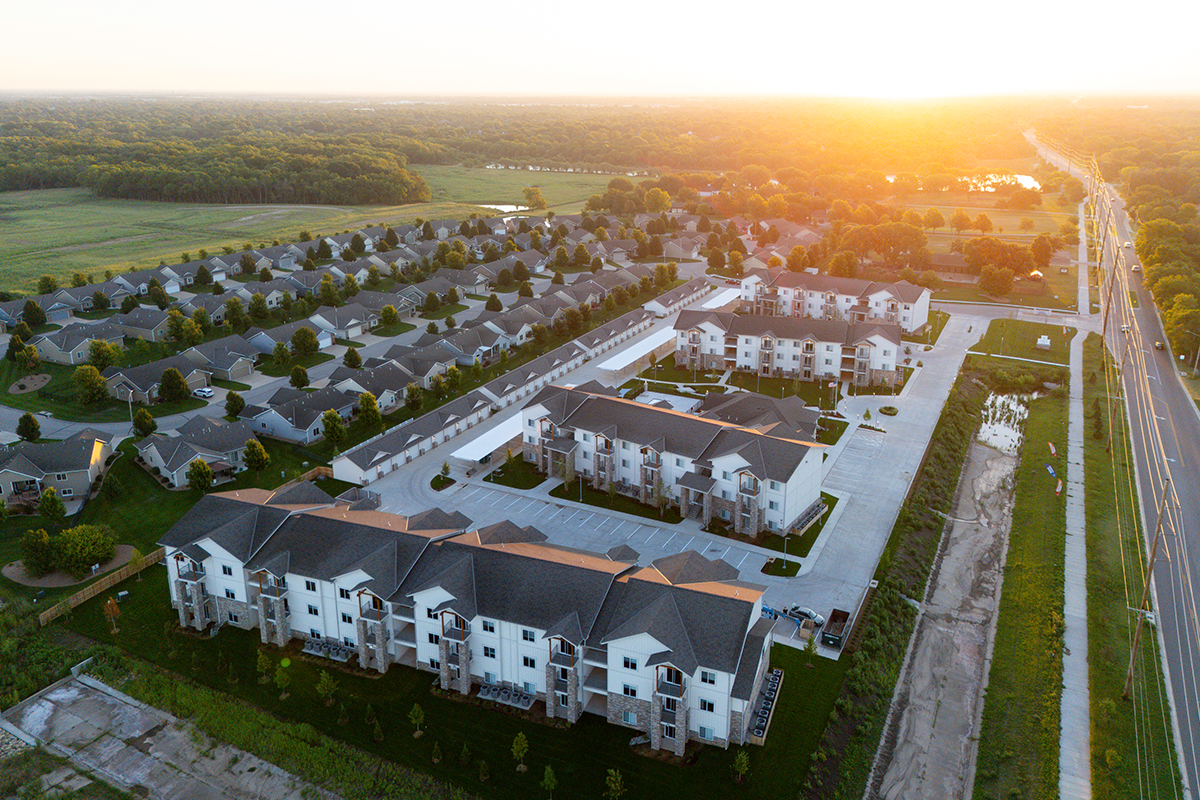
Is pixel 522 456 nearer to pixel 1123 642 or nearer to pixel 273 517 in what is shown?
pixel 273 517

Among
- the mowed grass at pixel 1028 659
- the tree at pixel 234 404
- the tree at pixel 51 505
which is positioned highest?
the tree at pixel 234 404

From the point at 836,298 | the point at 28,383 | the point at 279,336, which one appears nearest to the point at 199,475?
the point at 279,336

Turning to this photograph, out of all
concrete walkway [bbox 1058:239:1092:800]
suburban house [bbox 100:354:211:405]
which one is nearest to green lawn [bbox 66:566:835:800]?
concrete walkway [bbox 1058:239:1092:800]

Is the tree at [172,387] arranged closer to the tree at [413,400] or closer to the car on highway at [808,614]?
the tree at [413,400]

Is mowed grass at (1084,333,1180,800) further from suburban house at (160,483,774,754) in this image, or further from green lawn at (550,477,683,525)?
green lawn at (550,477,683,525)

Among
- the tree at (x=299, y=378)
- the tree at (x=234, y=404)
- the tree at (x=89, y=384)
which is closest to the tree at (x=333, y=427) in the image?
the tree at (x=234, y=404)

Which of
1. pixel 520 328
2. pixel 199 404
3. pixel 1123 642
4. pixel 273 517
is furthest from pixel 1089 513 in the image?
pixel 199 404
